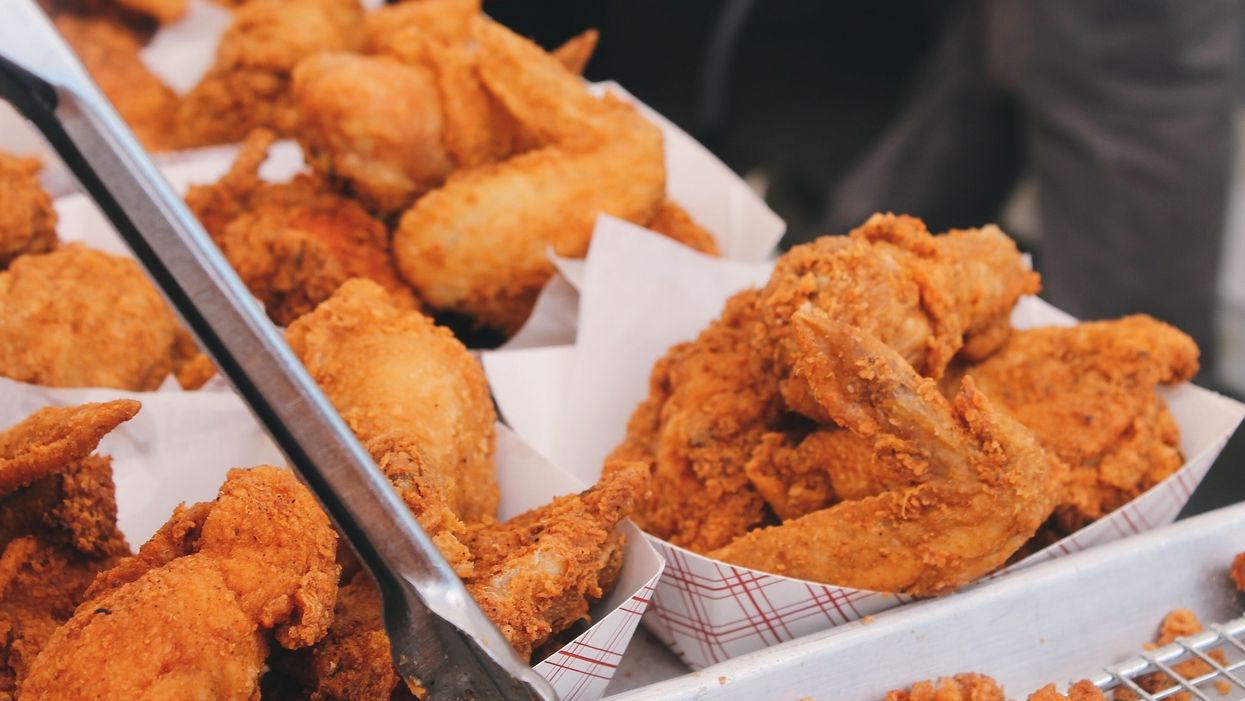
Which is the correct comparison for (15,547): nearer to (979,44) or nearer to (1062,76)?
(1062,76)

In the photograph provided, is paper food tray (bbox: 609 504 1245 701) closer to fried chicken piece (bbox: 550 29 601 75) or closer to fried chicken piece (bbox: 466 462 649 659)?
fried chicken piece (bbox: 466 462 649 659)

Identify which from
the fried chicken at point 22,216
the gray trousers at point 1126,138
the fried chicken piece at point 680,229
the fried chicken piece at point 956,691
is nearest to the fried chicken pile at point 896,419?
the fried chicken piece at point 956,691

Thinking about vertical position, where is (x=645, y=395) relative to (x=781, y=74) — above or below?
above

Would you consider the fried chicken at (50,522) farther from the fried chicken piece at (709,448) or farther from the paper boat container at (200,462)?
the fried chicken piece at (709,448)

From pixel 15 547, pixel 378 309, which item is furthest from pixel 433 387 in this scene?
pixel 15 547

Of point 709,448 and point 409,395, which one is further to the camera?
point 709,448

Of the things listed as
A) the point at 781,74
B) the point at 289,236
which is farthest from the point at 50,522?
the point at 781,74

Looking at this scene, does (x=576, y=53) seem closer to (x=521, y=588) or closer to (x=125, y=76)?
(x=125, y=76)
